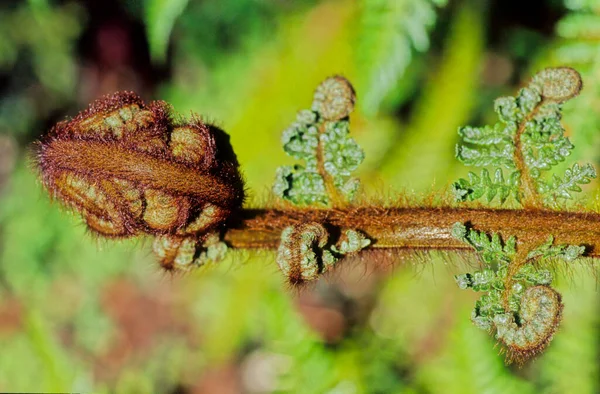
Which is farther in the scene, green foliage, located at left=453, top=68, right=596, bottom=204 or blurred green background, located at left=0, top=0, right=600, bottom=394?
blurred green background, located at left=0, top=0, right=600, bottom=394

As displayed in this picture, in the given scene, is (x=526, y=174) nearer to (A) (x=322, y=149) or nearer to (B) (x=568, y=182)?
(B) (x=568, y=182)

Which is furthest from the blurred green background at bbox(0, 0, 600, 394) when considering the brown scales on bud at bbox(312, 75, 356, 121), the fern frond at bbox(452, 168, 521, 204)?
the fern frond at bbox(452, 168, 521, 204)

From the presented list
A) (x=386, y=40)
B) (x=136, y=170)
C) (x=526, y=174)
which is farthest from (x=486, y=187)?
(x=386, y=40)

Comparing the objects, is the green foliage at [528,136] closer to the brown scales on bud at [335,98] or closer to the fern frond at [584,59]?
the brown scales on bud at [335,98]

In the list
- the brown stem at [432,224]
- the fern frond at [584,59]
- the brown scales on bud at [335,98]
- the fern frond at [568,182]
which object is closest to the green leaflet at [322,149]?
the brown scales on bud at [335,98]

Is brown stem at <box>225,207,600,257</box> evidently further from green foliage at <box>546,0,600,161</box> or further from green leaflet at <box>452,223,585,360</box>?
green foliage at <box>546,0,600,161</box>

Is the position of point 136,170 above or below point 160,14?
below
